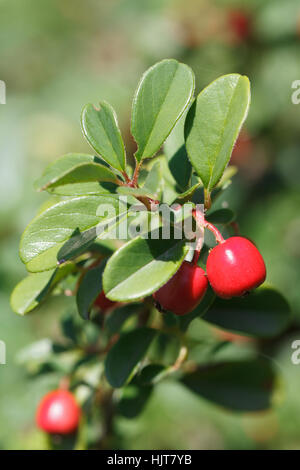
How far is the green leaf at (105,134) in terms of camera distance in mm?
755

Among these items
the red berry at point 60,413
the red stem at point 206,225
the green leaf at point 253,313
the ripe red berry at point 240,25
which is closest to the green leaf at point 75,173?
the red stem at point 206,225

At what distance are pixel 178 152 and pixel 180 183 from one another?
2.3 inches

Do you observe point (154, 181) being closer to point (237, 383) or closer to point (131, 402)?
point (131, 402)

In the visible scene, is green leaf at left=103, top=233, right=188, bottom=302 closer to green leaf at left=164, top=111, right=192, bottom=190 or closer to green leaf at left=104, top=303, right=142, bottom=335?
green leaf at left=164, top=111, right=192, bottom=190

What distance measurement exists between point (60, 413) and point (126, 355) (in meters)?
0.31

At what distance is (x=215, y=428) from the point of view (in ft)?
6.81

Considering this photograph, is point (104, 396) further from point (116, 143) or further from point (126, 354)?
point (116, 143)

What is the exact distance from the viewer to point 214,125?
786 millimetres

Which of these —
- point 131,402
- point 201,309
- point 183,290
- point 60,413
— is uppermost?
point 183,290

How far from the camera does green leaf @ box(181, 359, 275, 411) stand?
1.16 metres

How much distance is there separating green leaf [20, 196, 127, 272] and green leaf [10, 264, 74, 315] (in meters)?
0.09

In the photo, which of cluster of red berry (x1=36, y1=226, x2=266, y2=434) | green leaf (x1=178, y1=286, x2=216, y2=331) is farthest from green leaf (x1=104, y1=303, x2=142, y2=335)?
cluster of red berry (x1=36, y1=226, x2=266, y2=434)

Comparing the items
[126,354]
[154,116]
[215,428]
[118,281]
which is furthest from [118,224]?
[215,428]

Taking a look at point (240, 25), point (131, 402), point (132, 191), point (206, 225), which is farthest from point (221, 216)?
point (240, 25)
